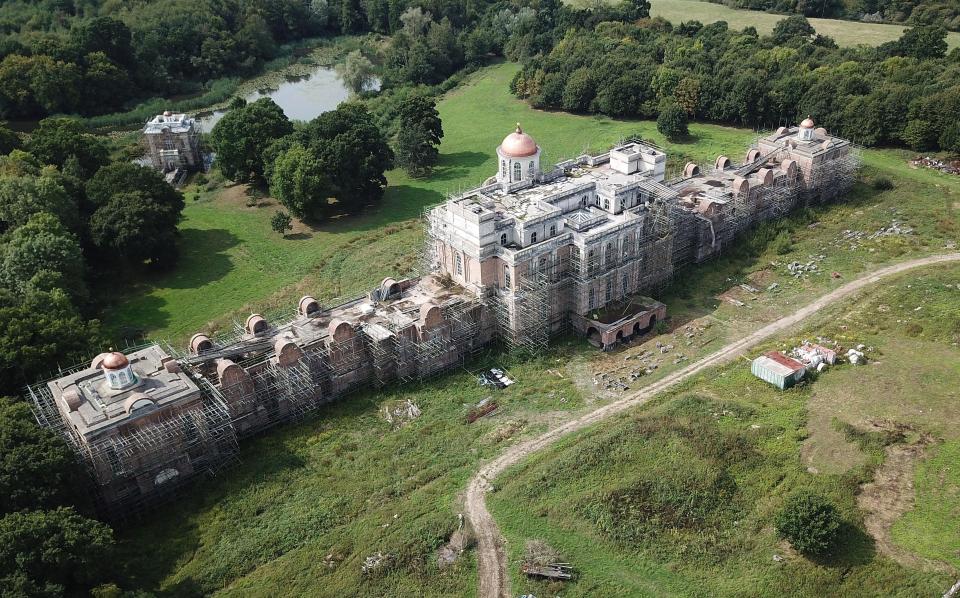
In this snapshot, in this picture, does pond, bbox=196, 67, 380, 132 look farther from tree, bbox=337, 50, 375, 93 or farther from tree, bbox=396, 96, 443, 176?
tree, bbox=396, 96, 443, 176

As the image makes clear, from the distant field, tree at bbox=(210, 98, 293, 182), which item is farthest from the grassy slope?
the distant field

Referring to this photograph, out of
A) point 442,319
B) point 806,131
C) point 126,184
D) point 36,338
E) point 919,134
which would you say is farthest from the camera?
point 919,134

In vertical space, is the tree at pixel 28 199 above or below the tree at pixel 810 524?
above

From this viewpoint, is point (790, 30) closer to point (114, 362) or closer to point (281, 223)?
point (281, 223)

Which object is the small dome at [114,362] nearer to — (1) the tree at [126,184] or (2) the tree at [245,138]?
(1) the tree at [126,184]

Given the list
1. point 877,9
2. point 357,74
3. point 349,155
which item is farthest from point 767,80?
point 357,74

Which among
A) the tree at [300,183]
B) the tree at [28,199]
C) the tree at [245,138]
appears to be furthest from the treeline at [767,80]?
the tree at [28,199]

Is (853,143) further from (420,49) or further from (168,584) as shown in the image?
(168,584)
